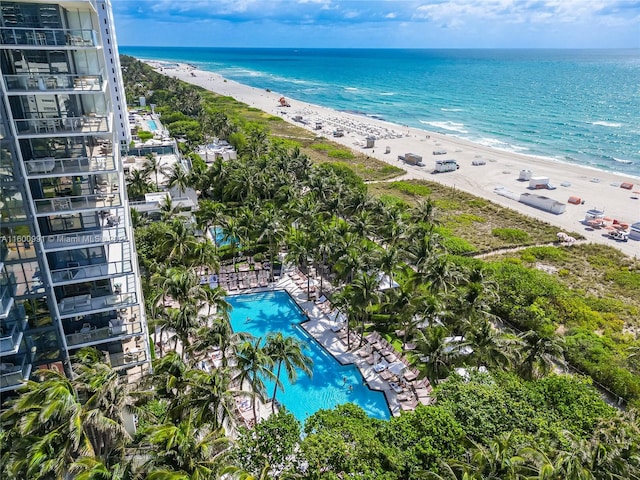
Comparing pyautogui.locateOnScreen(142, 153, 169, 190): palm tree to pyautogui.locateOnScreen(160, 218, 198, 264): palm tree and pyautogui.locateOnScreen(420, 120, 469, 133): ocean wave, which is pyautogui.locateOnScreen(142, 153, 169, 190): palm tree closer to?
pyautogui.locateOnScreen(160, 218, 198, 264): palm tree

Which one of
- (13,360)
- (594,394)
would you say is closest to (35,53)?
(13,360)

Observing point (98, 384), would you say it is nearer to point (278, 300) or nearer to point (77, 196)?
point (77, 196)

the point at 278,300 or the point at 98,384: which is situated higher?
the point at 98,384

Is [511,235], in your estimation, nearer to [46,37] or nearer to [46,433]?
[46,37]

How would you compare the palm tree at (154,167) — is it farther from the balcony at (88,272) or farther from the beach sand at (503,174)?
the beach sand at (503,174)

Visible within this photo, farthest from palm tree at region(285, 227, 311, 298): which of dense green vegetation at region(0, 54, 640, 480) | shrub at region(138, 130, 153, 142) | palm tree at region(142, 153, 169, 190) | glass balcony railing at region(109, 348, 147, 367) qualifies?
shrub at region(138, 130, 153, 142)

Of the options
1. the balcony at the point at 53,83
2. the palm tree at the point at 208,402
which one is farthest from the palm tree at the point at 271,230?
the palm tree at the point at 208,402
